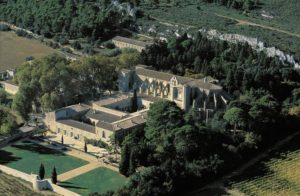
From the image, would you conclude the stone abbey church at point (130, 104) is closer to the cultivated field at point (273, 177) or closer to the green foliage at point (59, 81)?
the green foliage at point (59, 81)

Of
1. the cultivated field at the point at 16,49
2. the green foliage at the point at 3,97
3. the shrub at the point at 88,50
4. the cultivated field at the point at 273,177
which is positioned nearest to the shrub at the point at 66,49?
→ the cultivated field at the point at 16,49

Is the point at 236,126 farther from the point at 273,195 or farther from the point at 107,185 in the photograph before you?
the point at 107,185

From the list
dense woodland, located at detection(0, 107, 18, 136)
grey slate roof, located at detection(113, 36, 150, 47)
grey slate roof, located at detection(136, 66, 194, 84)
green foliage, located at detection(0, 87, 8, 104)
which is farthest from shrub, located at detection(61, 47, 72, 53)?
dense woodland, located at detection(0, 107, 18, 136)

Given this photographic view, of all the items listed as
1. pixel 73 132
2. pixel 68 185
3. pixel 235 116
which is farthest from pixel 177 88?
pixel 68 185

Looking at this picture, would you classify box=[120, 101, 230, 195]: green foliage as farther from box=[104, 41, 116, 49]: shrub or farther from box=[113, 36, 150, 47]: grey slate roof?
box=[104, 41, 116, 49]: shrub

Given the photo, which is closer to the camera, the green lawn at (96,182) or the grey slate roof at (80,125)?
the green lawn at (96,182)
